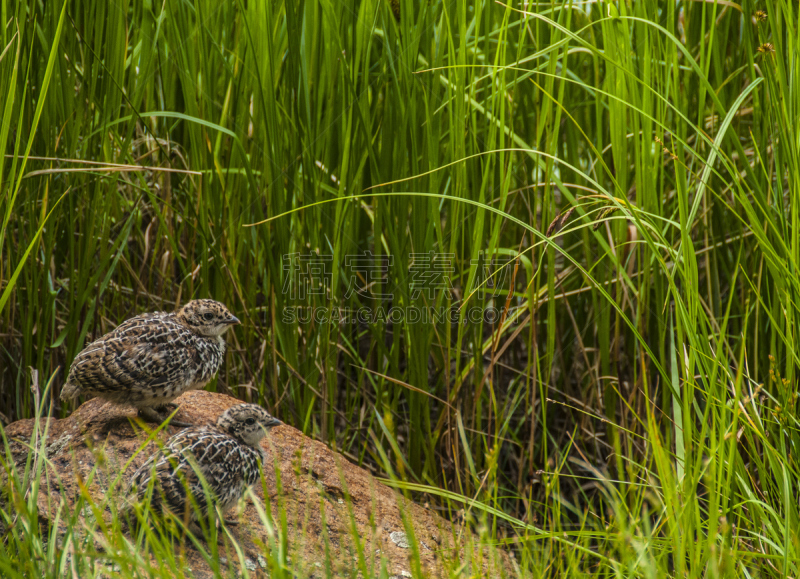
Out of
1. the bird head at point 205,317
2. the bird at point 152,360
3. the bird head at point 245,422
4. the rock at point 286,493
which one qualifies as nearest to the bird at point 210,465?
the bird head at point 245,422

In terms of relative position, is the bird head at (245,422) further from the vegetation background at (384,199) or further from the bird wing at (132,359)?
the vegetation background at (384,199)

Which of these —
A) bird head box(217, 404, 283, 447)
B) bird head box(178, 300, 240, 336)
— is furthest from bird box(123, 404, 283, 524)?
bird head box(178, 300, 240, 336)

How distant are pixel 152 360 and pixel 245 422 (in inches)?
18.0

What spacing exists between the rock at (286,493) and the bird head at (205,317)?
409mm

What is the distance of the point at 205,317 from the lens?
2812 millimetres

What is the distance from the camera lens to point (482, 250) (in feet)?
11.1

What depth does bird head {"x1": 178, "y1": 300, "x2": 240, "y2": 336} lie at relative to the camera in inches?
110

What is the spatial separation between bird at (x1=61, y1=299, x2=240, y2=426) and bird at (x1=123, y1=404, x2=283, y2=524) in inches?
11.9

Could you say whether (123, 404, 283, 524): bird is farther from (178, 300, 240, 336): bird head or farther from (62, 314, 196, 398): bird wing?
(178, 300, 240, 336): bird head

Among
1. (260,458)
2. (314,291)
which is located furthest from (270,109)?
(260,458)

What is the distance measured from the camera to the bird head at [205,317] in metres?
2.80

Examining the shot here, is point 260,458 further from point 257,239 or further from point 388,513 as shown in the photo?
point 257,239

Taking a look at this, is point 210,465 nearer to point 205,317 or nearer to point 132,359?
point 132,359

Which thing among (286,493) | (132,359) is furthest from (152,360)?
(286,493)
